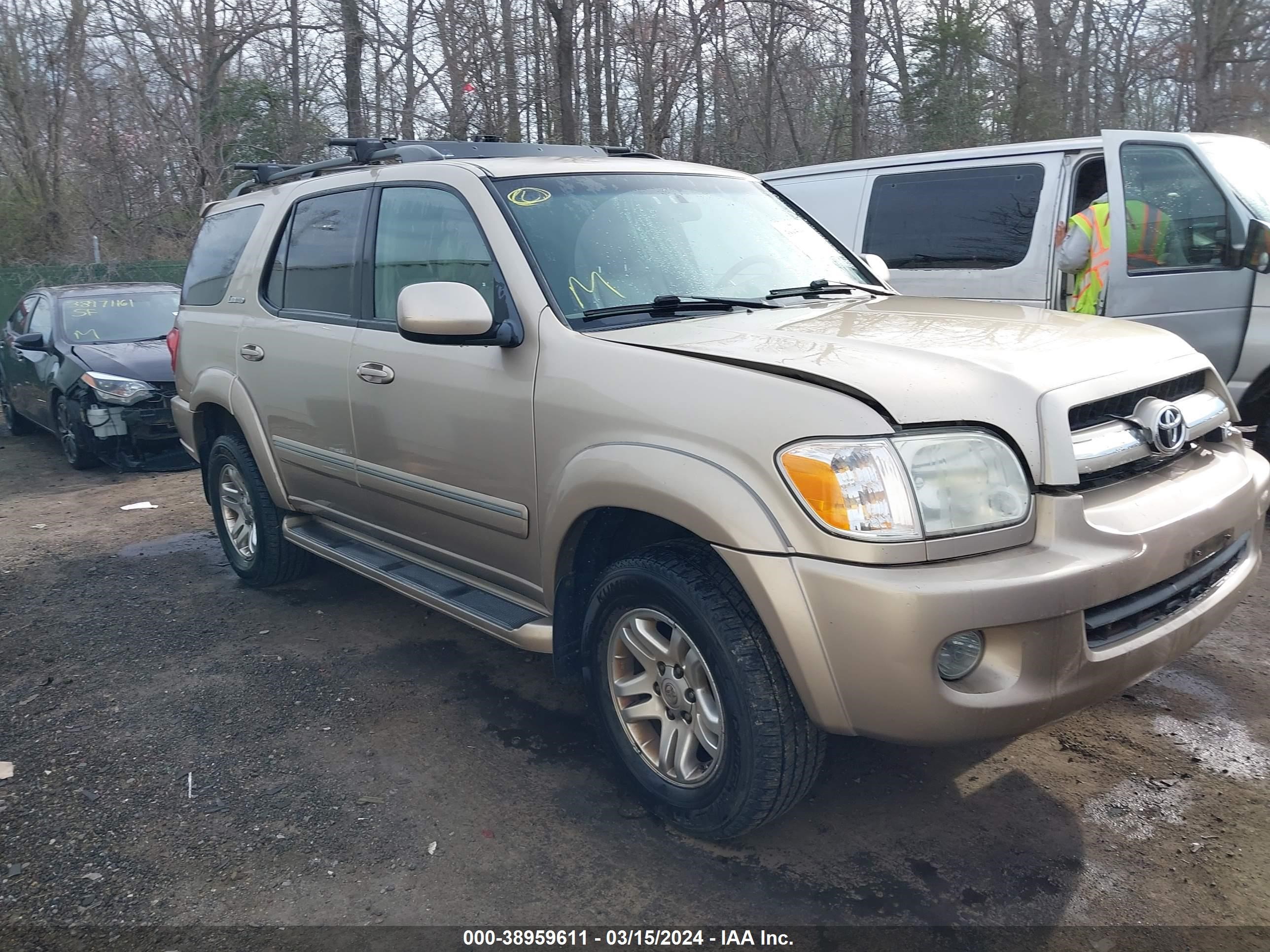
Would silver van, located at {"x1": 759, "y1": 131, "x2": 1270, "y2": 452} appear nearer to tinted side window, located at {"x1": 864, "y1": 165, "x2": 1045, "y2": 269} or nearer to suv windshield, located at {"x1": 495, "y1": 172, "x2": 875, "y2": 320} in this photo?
tinted side window, located at {"x1": 864, "y1": 165, "x2": 1045, "y2": 269}

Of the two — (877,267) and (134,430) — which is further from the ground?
(877,267)

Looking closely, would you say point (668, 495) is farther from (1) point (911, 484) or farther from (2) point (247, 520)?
(2) point (247, 520)

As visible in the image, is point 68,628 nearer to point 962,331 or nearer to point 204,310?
point 204,310

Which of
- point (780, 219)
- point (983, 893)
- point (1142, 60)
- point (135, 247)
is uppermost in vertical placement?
Answer: point (1142, 60)

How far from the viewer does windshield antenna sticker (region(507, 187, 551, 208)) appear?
3.64 meters

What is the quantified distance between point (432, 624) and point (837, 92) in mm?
18301

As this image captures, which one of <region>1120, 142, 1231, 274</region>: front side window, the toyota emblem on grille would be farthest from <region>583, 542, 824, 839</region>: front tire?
<region>1120, 142, 1231, 274</region>: front side window

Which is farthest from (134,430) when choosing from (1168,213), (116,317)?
(1168,213)

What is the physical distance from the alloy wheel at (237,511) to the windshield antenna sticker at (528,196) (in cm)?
243

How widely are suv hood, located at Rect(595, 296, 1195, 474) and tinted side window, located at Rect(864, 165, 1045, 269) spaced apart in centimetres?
292

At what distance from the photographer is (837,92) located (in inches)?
804

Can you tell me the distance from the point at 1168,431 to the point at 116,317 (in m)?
9.32

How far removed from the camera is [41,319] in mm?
9914

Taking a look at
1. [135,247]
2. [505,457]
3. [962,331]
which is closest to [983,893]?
[962,331]
